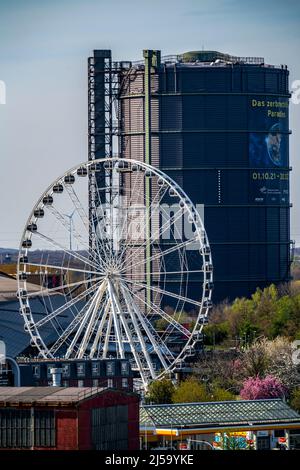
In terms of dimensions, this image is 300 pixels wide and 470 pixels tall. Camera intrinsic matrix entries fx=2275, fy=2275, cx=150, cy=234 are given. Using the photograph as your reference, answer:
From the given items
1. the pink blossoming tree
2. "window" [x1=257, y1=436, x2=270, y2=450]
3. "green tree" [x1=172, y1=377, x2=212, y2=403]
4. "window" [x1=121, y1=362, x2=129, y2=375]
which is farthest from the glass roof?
"window" [x1=121, y1=362, x2=129, y2=375]

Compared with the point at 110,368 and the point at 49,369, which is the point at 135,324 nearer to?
the point at 110,368

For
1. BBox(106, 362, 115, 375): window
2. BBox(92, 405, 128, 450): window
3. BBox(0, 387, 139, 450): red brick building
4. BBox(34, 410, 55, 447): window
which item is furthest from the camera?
BBox(106, 362, 115, 375): window

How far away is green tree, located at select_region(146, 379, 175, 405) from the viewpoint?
265 feet

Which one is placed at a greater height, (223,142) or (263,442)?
(223,142)

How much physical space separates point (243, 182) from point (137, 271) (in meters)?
7.62

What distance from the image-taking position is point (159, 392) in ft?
267

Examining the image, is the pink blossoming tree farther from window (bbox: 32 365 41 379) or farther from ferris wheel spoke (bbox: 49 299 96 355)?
window (bbox: 32 365 41 379)

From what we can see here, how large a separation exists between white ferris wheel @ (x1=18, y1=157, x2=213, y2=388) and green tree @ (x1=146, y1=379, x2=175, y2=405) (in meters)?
2.46

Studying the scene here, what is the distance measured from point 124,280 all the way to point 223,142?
1436 inches

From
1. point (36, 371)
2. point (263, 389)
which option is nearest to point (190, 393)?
point (36, 371)

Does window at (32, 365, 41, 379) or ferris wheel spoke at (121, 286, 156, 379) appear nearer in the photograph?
window at (32, 365, 41, 379)

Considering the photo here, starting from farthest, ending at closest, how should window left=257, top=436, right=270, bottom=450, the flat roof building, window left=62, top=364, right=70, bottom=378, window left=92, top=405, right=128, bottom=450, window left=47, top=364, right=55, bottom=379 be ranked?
window left=62, top=364, right=70, bottom=378 < window left=47, top=364, right=55, bottom=379 < window left=257, top=436, right=270, bottom=450 < the flat roof building < window left=92, top=405, right=128, bottom=450
